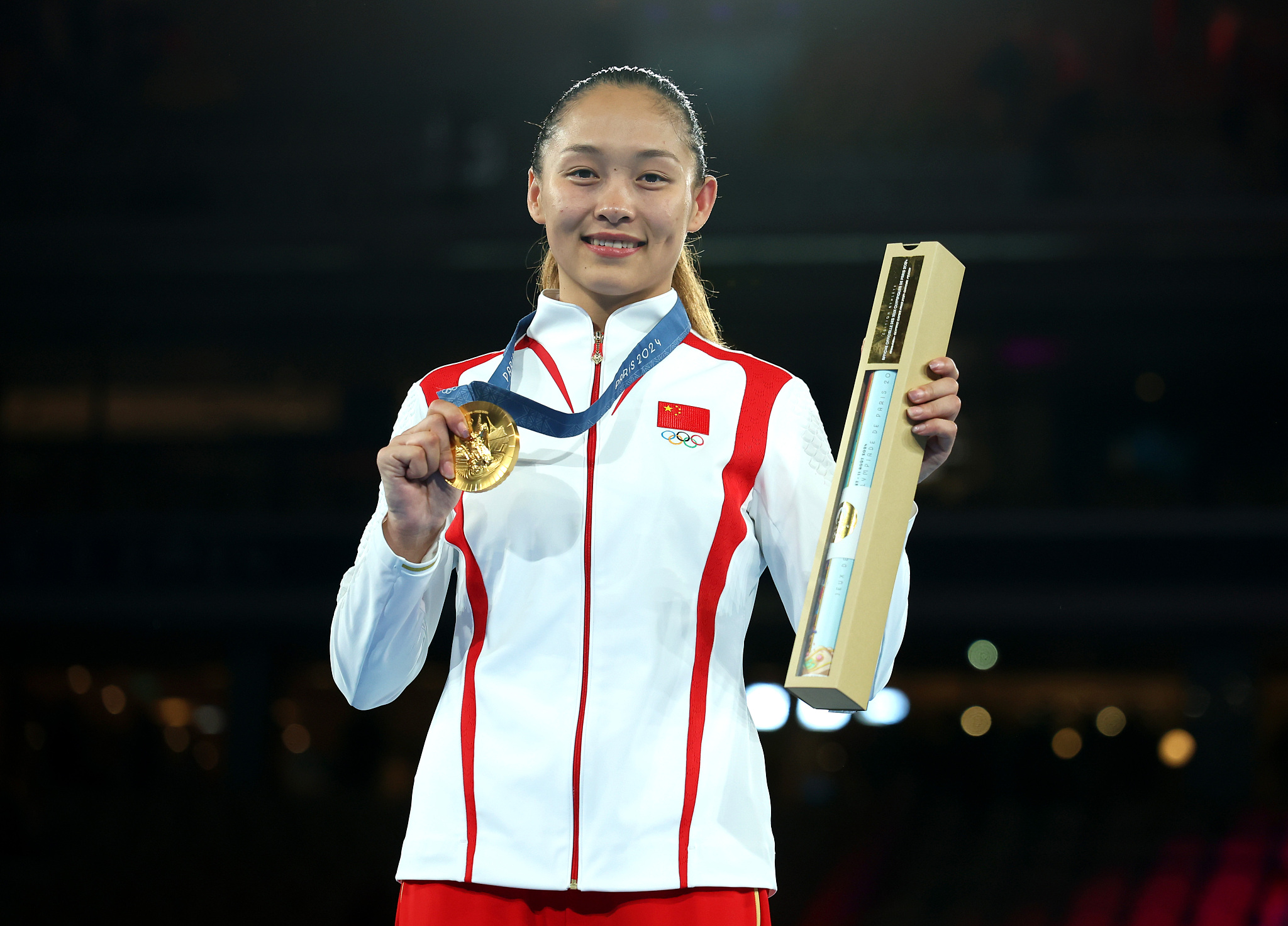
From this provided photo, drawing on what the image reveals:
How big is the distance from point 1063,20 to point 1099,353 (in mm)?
2858

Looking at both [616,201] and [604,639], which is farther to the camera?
[616,201]

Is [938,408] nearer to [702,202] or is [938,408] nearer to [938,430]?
[938,430]

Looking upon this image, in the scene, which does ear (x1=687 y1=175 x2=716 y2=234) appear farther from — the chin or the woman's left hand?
the woman's left hand

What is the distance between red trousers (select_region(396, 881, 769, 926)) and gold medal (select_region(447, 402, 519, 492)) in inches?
16.2

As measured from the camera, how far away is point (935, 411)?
1310 millimetres

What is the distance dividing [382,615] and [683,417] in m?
0.39

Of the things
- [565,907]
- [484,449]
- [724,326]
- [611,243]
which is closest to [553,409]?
[484,449]

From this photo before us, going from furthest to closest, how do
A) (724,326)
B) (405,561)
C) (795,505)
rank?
(724,326) → (795,505) → (405,561)

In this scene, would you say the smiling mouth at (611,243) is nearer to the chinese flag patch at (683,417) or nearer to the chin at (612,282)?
the chin at (612,282)

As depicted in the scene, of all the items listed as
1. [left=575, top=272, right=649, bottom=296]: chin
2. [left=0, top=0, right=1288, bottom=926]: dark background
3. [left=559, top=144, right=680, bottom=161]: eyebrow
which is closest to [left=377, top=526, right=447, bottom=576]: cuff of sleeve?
[left=575, top=272, right=649, bottom=296]: chin

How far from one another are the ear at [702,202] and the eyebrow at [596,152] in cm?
12

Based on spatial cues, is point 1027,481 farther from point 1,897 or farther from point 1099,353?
point 1,897

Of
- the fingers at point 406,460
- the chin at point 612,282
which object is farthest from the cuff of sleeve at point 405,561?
the chin at point 612,282

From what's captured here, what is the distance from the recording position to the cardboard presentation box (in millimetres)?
1212
